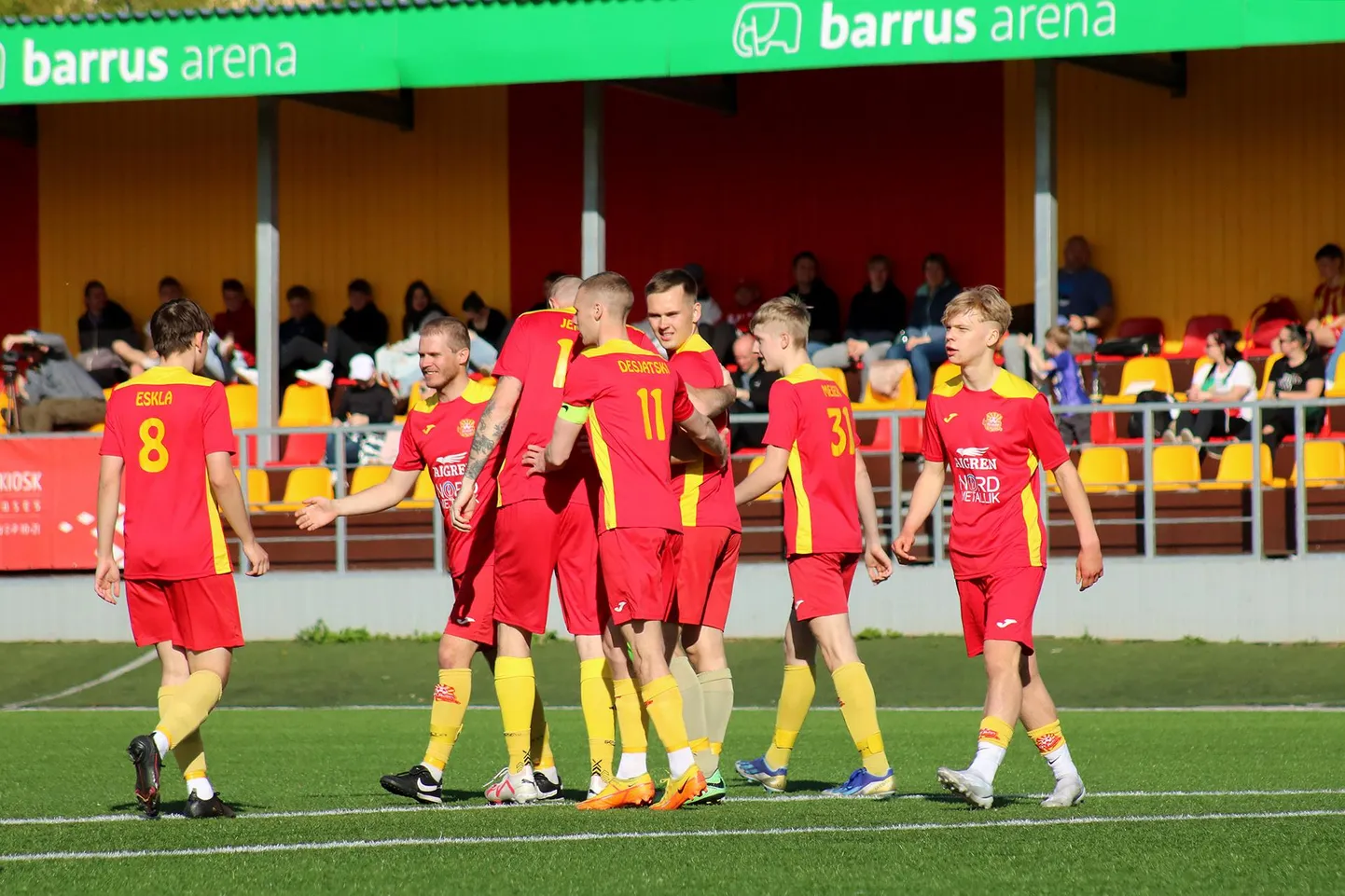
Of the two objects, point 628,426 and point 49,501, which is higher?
point 628,426

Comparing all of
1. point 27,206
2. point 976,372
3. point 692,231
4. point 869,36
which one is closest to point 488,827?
point 976,372

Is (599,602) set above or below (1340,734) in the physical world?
above

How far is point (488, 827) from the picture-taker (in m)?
6.62

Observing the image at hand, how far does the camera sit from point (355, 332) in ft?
→ 68.1

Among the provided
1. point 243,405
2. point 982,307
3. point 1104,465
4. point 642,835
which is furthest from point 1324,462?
point 243,405

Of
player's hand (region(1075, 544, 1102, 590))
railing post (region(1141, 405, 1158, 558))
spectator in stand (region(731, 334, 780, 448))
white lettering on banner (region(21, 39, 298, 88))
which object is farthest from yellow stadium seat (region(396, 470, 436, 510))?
player's hand (region(1075, 544, 1102, 590))

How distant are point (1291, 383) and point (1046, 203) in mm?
2859

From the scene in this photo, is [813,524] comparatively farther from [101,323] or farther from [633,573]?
[101,323]

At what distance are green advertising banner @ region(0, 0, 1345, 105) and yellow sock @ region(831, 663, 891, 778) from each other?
29.6 ft

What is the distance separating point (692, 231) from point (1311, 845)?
16004mm

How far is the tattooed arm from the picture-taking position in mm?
7328

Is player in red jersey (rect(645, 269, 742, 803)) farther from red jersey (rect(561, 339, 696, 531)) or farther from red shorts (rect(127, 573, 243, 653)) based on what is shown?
red shorts (rect(127, 573, 243, 653))

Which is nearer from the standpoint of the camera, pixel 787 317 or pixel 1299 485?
pixel 787 317

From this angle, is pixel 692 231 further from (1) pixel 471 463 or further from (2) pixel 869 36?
(1) pixel 471 463
